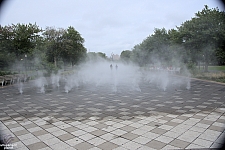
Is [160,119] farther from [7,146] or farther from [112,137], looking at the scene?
[7,146]

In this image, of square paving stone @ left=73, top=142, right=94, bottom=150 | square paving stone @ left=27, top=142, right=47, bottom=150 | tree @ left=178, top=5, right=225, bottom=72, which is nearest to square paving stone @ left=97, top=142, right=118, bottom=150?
square paving stone @ left=73, top=142, right=94, bottom=150

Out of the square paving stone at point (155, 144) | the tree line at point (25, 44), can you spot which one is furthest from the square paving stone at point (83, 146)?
the tree line at point (25, 44)

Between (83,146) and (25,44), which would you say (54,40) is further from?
(83,146)

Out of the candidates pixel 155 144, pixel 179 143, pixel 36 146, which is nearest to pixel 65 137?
pixel 36 146

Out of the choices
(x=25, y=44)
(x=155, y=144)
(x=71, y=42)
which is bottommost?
(x=155, y=144)

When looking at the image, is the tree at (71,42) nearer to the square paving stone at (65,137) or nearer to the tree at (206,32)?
the tree at (206,32)

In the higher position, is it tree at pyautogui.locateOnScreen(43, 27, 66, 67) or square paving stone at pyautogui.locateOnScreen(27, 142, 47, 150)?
tree at pyautogui.locateOnScreen(43, 27, 66, 67)

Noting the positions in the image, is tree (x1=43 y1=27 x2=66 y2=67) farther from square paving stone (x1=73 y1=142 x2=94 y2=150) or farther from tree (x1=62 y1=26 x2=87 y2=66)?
square paving stone (x1=73 y1=142 x2=94 y2=150)

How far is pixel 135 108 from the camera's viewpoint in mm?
5594

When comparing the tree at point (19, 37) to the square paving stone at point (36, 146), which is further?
the tree at point (19, 37)

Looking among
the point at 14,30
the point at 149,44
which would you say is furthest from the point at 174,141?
the point at 149,44

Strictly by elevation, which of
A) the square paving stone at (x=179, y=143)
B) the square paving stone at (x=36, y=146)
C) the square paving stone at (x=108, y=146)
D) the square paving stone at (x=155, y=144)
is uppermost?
the square paving stone at (x=36, y=146)

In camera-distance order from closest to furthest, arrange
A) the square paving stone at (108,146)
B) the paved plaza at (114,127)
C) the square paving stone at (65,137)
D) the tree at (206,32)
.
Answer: the square paving stone at (108,146) < the paved plaza at (114,127) < the square paving stone at (65,137) < the tree at (206,32)

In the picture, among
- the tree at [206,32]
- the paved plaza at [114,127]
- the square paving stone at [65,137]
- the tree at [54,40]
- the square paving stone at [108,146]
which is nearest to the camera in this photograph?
the square paving stone at [108,146]
